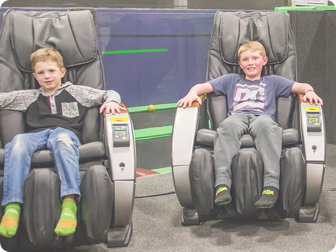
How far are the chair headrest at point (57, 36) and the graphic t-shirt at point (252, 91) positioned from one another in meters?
0.70

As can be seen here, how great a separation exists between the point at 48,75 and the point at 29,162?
0.49 metres

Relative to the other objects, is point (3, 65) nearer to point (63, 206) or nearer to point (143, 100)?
point (63, 206)

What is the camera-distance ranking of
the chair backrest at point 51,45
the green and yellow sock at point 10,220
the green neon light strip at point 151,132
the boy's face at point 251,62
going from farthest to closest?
the green neon light strip at point 151,132 < the boy's face at point 251,62 < the chair backrest at point 51,45 < the green and yellow sock at point 10,220

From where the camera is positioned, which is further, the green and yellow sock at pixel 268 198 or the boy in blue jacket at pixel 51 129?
the green and yellow sock at pixel 268 198

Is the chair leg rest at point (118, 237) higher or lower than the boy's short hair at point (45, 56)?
lower

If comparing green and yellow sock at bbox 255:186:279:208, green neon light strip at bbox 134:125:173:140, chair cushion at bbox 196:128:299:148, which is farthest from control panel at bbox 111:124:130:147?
green neon light strip at bbox 134:125:173:140

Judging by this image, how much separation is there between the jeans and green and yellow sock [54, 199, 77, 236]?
0.61 m

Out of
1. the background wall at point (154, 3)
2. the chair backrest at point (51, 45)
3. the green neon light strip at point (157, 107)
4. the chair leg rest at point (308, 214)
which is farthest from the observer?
the background wall at point (154, 3)

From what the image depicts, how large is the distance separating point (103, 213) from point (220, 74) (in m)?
1.07

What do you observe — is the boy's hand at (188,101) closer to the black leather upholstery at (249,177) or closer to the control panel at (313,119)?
the black leather upholstery at (249,177)

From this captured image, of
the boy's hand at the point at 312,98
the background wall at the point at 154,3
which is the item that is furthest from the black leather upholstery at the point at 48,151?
the background wall at the point at 154,3

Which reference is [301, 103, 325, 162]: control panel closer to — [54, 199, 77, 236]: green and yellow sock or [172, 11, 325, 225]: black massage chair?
[172, 11, 325, 225]: black massage chair

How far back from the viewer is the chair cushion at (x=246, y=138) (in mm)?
1721

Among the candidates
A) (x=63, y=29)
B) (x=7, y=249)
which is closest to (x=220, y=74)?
(x=63, y=29)
